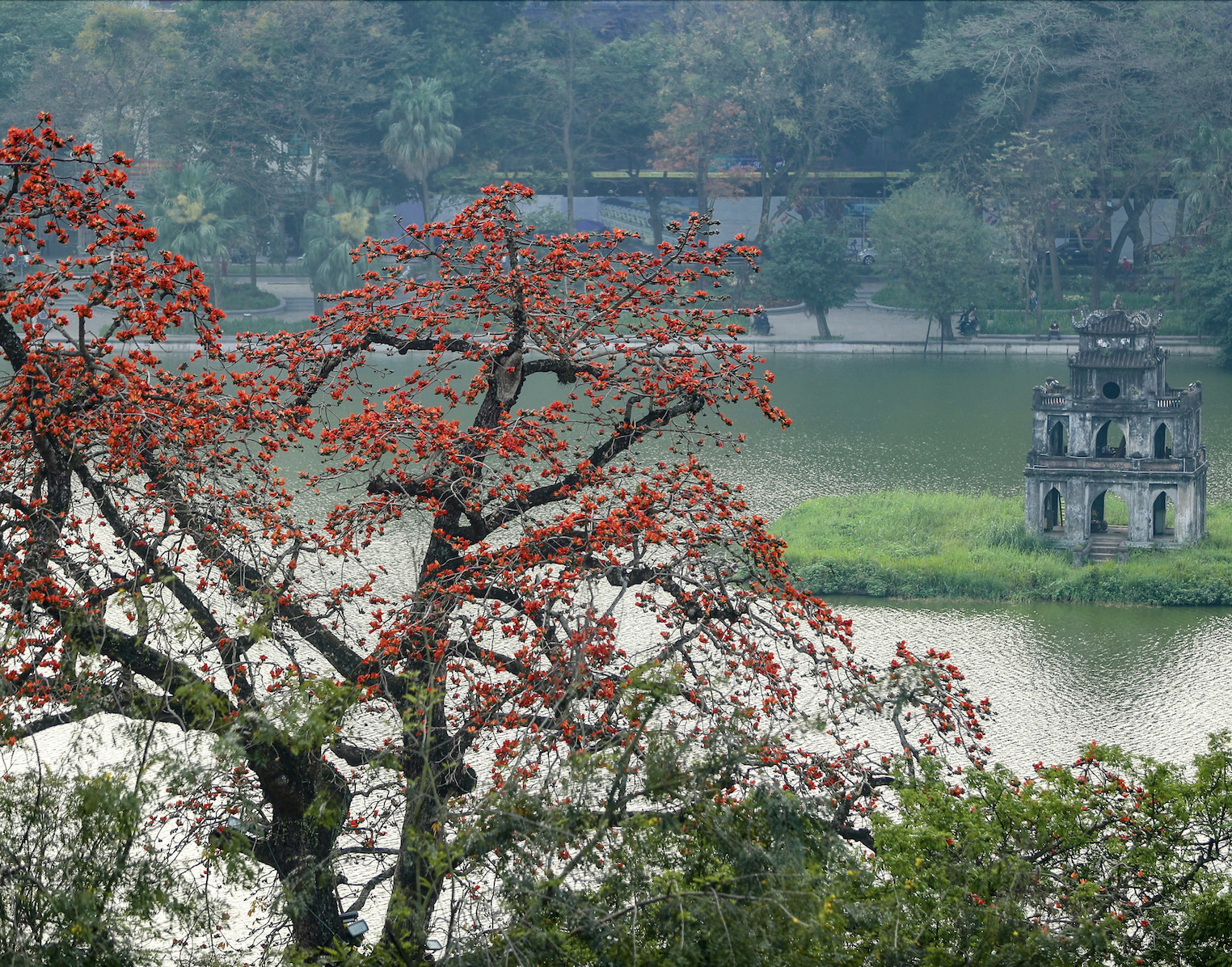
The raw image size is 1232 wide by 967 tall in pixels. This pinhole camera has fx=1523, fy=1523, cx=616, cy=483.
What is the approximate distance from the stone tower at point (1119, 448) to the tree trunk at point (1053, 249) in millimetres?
27424

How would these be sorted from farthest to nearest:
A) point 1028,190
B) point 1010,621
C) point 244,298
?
1. point 244,298
2. point 1028,190
3. point 1010,621

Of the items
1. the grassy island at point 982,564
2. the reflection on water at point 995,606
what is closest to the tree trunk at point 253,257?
the reflection on water at point 995,606

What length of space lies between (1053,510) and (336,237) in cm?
3564

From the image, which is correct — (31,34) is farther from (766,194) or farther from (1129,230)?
(1129,230)

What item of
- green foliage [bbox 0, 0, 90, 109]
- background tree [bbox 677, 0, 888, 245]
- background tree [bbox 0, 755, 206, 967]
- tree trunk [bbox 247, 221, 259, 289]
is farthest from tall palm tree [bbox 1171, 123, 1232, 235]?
background tree [bbox 0, 755, 206, 967]

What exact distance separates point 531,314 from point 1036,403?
56.6ft

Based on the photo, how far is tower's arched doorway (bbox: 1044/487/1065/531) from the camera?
27.1m

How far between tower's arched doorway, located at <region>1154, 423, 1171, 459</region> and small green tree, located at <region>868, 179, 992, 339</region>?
23.5 meters

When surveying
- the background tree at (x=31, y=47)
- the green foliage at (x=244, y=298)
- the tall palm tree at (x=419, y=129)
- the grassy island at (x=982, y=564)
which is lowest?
the grassy island at (x=982, y=564)

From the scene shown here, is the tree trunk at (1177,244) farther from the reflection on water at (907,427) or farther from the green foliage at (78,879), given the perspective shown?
the green foliage at (78,879)

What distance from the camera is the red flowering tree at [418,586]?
891cm

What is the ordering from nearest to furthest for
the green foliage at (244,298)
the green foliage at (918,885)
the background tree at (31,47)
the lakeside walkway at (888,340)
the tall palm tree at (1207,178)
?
the green foliage at (918,885), the tall palm tree at (1207,178), the lakeside walkway at (888,340), the background tree at (31,47), the green foliage at (244,298)

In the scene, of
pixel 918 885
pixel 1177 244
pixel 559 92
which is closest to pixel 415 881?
pixel 918 885

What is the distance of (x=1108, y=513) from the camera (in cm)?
2877
